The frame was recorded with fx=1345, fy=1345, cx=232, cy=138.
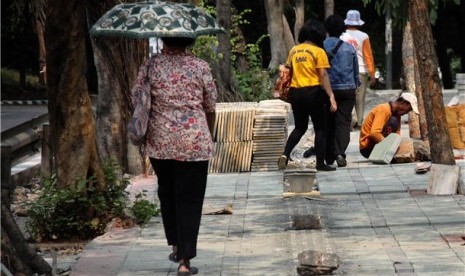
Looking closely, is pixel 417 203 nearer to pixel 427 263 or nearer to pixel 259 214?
pixel 259 214

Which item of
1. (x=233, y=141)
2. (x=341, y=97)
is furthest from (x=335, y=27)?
(x=233, y=141)

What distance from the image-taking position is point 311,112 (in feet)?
48.9

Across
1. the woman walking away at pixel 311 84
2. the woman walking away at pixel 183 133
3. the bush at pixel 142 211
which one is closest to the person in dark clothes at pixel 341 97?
the woman walking away at pixel 311 84

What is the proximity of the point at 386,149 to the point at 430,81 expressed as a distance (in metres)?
2.39

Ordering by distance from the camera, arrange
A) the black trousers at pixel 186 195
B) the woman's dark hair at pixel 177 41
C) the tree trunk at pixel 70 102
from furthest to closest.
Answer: the tree trunk at pixel 70 102, the woman's dark hair at pixel 177 41, the black trousers at pixel 186 195

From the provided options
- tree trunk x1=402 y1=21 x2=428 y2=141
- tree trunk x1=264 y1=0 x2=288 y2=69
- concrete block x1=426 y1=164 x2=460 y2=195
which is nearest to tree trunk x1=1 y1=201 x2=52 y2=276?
concrete block x1=426 y1=164 x2=460 y2=195

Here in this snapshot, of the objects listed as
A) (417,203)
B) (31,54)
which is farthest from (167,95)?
(31,54)

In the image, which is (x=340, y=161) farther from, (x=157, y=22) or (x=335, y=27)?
(x=157, y=22)

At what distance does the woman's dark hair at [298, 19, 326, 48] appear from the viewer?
48.9 ft

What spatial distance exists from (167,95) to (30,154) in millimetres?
10427

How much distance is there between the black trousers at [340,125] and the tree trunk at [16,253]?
6688 mm

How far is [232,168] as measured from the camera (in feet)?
51.3

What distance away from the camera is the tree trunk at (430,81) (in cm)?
1320

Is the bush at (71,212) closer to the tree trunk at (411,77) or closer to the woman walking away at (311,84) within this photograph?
the woman walking away at (311,84)
